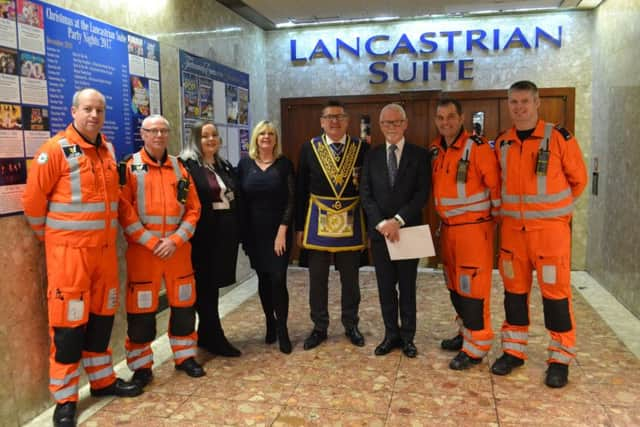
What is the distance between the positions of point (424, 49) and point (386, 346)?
3.56 metres

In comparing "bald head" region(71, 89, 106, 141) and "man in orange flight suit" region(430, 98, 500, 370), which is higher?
"bald head" region(71, 89, 106, 141)

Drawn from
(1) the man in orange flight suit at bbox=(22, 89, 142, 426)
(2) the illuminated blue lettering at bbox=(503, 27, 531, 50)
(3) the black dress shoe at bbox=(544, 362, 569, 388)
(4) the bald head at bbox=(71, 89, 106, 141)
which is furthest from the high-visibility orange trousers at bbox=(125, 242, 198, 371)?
(2) the illuminated blue lettering at bbox=(503, 27, 531, 50)

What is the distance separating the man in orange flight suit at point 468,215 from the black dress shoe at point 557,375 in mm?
377

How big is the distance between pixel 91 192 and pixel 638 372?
318 cm

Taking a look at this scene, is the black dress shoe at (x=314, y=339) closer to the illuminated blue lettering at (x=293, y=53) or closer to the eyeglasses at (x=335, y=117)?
the eyeglasses at (x=335, y=117)

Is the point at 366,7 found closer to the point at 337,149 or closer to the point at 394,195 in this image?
the point at 337,149

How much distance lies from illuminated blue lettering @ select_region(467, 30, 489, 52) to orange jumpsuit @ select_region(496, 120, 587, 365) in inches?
116

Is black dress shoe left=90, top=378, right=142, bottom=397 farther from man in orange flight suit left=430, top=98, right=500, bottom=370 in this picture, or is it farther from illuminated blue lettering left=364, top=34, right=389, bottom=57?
illuminated blue lettering left=364, top=34, right=389, bottom=57

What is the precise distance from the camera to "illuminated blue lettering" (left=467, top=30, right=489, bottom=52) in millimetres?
5750

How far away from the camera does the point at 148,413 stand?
2867mm

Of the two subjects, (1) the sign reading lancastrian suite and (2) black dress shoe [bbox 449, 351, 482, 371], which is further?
(1) the sign reading lancastrian suite

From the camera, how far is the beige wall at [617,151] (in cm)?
438

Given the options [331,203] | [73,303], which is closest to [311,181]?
[331,203]

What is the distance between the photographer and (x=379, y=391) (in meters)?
3.05
